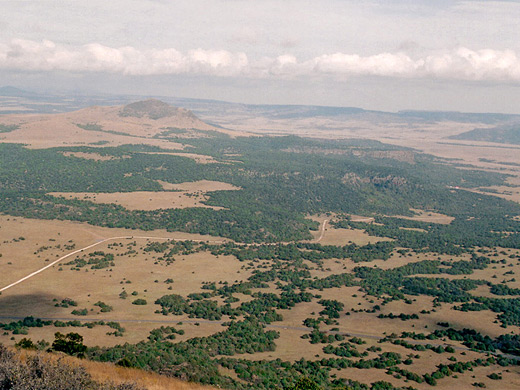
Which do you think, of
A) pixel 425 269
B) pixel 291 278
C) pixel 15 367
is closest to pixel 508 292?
pixel 425 269

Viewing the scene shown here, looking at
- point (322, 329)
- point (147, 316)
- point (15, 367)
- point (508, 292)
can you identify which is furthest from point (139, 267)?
point (15, 367)

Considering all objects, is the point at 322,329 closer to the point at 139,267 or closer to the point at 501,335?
the point at 501,335

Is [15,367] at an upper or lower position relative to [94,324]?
upper

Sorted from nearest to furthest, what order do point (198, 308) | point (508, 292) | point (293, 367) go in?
point (293, 367), point (198, 308), point (508, 292)

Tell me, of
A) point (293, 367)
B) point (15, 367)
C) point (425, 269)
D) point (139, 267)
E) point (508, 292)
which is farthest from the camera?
point (425, 269)

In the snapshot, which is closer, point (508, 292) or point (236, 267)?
point (508, 292)

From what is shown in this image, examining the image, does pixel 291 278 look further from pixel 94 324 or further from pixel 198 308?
pixel 94 324

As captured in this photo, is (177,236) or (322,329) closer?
(322,329)

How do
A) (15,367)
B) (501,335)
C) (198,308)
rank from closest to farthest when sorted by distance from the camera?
(15,367) → (501,335) → (198,308)

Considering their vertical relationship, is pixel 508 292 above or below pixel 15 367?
below
